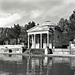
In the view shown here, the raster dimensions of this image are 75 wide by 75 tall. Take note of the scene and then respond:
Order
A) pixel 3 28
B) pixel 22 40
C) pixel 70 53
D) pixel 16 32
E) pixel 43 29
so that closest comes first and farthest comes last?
pixel 70 53 < pixel 43 29 < pixel 22 40 < pixel 16 32 < pixel 3 28

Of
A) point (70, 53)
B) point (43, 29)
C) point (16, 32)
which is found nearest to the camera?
point (70, 53)

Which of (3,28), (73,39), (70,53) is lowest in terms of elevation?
(70,53)

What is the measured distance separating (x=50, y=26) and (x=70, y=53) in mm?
15971

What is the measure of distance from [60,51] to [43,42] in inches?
703

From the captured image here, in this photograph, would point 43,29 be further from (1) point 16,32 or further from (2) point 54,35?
(1) point 16,32

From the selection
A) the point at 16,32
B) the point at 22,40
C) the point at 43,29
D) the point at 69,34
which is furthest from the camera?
the point at 16,32

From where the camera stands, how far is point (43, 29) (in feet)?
256

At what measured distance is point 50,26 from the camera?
78375 mm

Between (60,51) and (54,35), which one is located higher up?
(54,35)

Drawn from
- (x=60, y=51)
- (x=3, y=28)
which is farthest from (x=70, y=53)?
(x=3, y=28)

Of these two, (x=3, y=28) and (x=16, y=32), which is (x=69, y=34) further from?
(x=3, y=28)

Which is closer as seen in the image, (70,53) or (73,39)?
(70,53)

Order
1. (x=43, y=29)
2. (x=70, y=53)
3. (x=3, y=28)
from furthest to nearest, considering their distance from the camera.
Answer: (x=3, y=28) < (x=43, y=29) < (x=70, y=53)

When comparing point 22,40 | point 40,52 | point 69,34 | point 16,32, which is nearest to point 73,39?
point 69,34
